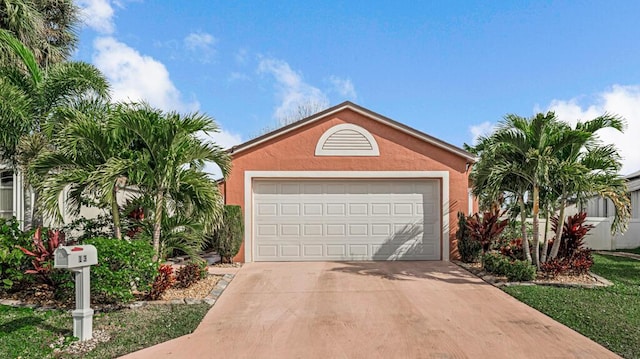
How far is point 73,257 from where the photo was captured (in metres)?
4.79

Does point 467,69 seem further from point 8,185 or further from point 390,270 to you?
point 8,185

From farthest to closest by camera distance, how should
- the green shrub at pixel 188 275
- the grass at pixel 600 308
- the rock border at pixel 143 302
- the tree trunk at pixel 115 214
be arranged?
the green shrub at pixel 188 275 → the tree trunk at pixel 115 214 → the rock border at pixel 143 302 → the grass at pixel 600 308

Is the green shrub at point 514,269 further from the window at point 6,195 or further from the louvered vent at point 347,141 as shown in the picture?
the window at point 6,195

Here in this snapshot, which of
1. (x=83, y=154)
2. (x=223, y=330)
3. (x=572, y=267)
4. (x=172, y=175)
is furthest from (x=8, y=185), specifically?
(x=572, y=267)

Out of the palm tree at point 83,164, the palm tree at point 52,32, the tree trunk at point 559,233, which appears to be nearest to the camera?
the palm tree at point 83,164

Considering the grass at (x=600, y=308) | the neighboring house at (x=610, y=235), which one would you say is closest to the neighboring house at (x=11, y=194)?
the grass at (x=600, y=308)

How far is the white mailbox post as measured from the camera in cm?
475

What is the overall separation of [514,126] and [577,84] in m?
4.61

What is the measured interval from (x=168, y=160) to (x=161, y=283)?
1997mm

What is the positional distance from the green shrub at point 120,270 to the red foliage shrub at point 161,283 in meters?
0.17

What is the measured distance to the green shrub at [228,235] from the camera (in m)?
9.77

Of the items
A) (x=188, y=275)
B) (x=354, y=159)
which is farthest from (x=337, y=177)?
(x=188, y=275)

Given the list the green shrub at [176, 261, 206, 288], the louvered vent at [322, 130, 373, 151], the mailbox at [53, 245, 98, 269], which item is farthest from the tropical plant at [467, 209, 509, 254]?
the mailbox at [53, 245, 98, 269]

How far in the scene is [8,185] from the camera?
1220cm
